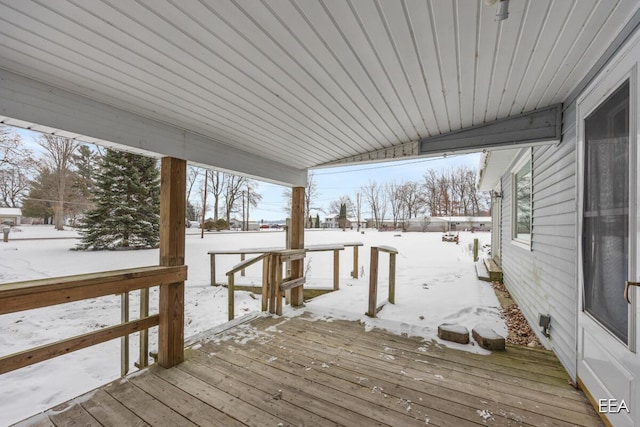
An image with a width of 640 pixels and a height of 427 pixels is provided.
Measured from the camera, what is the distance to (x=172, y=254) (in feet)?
8.53

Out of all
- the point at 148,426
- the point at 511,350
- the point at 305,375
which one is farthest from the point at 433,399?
the point at 148,426

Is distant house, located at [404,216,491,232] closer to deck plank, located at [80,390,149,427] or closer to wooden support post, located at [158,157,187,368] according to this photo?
wooden support post, located at [158,157,187,368]

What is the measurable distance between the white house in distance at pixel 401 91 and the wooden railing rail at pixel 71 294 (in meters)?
0.33

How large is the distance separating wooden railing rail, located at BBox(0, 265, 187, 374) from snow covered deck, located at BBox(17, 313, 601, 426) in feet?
1.36

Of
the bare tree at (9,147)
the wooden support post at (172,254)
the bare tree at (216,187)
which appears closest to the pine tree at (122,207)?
the bare tree at (9,147)

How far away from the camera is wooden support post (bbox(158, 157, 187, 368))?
2.50 m

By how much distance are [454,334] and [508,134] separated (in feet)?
7.26

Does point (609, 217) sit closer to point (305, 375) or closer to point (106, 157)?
point (305, 375)

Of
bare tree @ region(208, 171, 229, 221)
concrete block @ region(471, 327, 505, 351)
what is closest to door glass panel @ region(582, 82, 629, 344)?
concrete block @ region(471, 327, 505, 351)

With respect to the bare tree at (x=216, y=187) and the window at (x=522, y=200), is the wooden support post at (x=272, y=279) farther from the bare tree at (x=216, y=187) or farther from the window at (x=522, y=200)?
the bare tree at (x=216, y=187)

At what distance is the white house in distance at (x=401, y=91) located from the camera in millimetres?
1378

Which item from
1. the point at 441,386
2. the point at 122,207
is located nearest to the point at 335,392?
the point at 441,386

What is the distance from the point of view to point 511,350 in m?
2.80

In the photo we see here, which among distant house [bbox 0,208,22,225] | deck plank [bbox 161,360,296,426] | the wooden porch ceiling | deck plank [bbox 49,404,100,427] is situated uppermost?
the wooden porch ceiling
